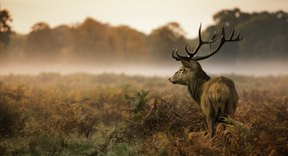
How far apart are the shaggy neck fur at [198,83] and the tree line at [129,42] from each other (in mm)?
36737

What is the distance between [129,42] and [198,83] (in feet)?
135

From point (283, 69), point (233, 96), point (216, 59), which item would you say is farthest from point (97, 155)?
point (216, 59)

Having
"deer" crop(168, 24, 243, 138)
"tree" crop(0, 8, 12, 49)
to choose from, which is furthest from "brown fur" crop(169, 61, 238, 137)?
"tree" crop(0, 8, 12, 49)

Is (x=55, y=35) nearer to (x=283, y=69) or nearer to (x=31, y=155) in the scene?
(x=283, y=69)

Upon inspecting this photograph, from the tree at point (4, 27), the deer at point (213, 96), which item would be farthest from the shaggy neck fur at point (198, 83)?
the tree at point (4, 27)

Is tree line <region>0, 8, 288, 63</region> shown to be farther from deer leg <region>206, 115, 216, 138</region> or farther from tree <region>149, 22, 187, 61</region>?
deer leg <region>206, 115, 216, 138</region>

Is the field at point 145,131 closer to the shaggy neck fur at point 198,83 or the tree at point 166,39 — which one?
the shaggy neck fur at point 198,83

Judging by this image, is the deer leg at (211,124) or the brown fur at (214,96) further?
the deer leg at (211,124)

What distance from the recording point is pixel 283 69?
145 feet

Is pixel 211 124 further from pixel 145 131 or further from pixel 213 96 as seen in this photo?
pixel 145 131

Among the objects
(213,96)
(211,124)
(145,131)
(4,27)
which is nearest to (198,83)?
(213,96)

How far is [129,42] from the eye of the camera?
171 ft

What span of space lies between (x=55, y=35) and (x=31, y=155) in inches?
1586

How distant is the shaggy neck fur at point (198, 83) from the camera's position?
11.2m
